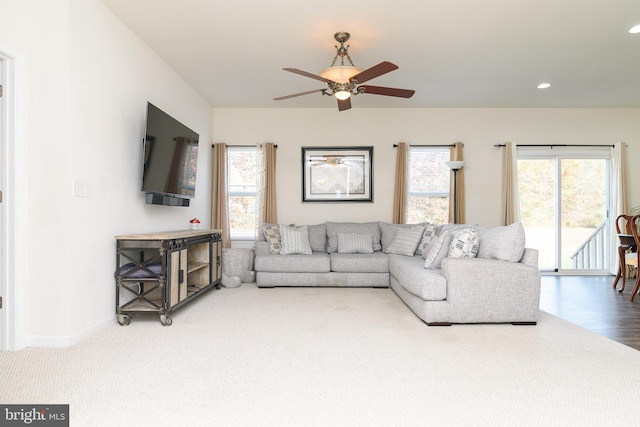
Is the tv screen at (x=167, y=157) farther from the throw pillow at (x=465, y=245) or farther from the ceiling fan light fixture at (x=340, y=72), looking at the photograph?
the throw pillow at (x=465, y=245)

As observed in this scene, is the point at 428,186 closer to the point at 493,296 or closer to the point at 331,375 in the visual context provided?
the point at 493,296

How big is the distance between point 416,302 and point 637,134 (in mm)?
5460

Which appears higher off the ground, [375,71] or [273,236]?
[375,71]

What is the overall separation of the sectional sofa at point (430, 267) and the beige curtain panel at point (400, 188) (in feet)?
1.46

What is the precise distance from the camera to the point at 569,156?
5766mm

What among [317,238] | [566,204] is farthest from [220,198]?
[566,204]

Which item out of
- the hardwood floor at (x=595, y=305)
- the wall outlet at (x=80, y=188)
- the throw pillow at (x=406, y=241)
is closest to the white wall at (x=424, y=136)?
the throw pillow at (x=406, y=241)

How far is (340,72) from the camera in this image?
3135 millimetres

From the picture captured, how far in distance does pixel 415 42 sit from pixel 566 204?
13.7ft

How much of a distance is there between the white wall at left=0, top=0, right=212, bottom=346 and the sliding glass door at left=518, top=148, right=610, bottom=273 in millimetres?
5925

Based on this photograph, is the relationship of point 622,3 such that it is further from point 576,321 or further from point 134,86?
point 134,86

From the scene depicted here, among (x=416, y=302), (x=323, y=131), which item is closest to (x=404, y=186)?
(x=323, y=131)

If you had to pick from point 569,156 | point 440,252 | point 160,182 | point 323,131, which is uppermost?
point 323,131

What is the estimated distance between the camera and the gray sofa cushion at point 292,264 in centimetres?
462
